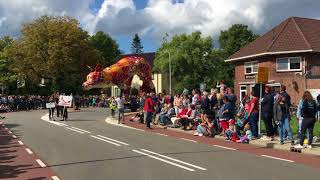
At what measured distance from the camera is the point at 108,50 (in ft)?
346

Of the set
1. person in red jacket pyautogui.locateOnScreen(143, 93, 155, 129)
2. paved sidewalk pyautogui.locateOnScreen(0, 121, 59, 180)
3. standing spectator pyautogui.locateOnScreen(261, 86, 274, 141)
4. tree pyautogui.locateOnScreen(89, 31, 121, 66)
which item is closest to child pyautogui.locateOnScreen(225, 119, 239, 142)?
standing spectator pyautogui.locateOnScreen(261, 86, 274, 141)

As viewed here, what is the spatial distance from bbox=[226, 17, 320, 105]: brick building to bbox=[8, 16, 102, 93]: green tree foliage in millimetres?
25256

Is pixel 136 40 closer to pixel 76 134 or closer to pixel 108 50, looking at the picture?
pixel 108 50

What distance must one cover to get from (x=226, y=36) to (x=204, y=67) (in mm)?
8516

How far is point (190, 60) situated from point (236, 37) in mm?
10616

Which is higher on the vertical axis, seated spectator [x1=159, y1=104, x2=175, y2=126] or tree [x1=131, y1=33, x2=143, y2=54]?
tree [x1=131, y1=33, x2=143, y2=54]

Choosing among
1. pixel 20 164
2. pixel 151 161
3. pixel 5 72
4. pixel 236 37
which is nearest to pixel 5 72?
pixel 5 72

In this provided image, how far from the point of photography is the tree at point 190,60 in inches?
2931

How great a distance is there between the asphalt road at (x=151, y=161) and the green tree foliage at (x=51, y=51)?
Result: 47.1 m

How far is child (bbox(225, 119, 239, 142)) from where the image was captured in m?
19.9

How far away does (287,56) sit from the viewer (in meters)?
44.4

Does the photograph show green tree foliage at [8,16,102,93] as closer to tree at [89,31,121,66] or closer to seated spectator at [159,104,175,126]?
tree at [89,31,121,66]

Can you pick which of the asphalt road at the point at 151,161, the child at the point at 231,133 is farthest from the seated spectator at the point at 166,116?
the child at the point at 231,133

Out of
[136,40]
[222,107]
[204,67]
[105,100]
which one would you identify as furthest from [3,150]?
[136,40]
